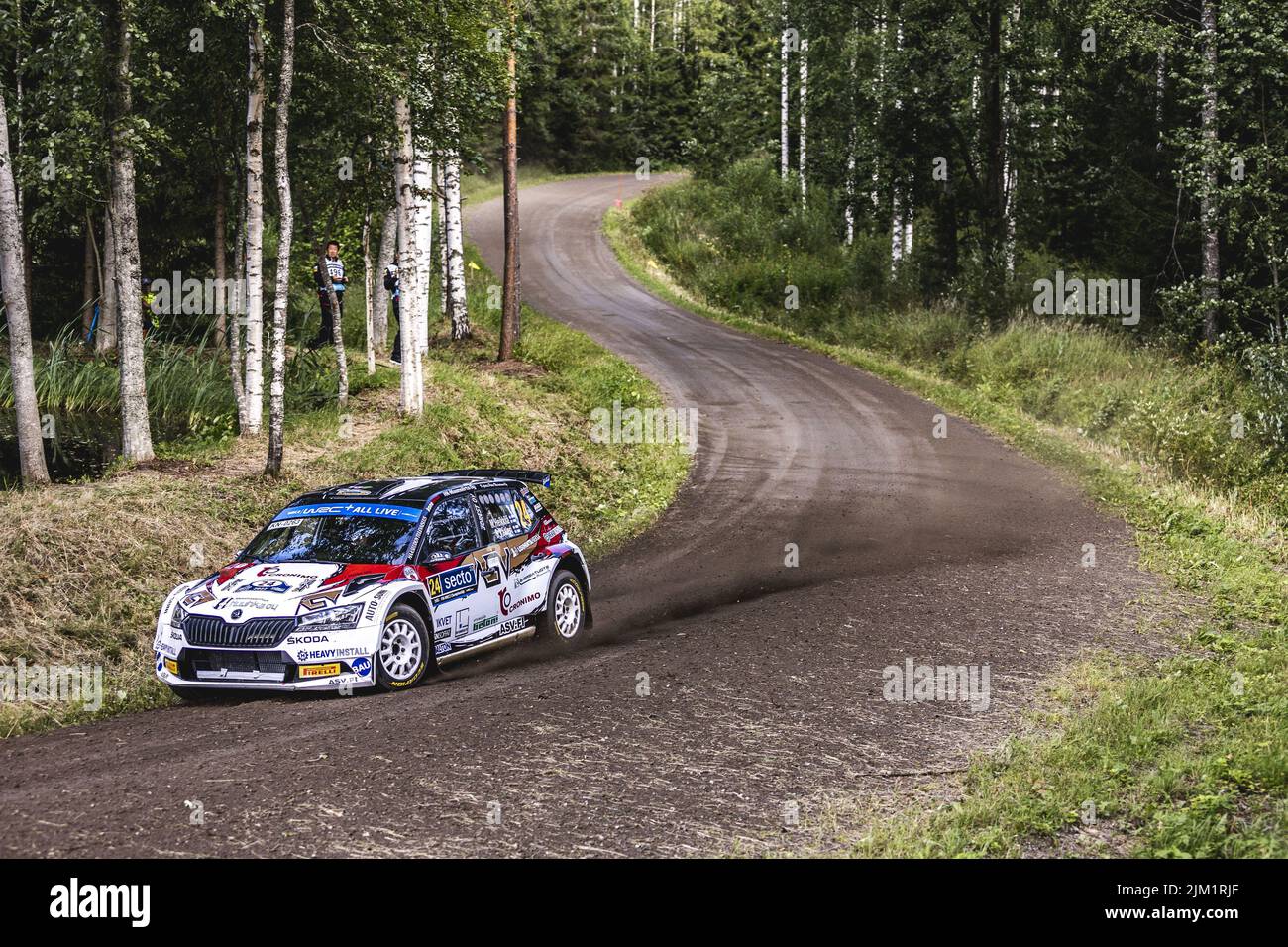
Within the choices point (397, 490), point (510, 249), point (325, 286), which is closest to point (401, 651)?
point (397, 490)

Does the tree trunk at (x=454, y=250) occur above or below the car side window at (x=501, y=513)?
above

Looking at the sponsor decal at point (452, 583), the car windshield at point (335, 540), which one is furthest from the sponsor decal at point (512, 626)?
the car windshield at point (335, 540)

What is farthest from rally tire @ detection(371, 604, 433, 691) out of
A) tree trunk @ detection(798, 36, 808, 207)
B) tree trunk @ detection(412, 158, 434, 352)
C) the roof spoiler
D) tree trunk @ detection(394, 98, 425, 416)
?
tree trunk @ detection(798, 36, 808, 207)

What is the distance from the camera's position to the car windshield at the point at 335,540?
1062 cm

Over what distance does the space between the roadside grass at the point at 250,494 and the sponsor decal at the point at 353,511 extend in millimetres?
2047

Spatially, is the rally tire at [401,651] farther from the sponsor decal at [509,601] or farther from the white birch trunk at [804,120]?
the white birch trunk at [804,120]

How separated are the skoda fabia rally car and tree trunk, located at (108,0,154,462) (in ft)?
17.4

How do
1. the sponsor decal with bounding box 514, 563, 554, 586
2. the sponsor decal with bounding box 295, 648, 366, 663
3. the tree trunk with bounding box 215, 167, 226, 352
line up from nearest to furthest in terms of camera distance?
the sponsor decal with bounding box 295, 648, 366, 663 → the sponsor decal with bounding box 514, 563, 554, 586 → the tree trunk with bounding box 215, 167, 226, 352

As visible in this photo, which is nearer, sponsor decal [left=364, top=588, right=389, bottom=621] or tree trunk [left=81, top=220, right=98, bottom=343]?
sponsor decal [left=364, top=588, right=389, bottom=621]

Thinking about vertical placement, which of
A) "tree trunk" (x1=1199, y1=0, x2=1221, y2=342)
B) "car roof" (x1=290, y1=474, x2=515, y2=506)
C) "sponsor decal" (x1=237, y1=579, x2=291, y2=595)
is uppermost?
"tree trunk" (x1=1199, y1=0, x2=1221, y2=342)

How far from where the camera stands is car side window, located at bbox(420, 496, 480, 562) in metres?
10.9

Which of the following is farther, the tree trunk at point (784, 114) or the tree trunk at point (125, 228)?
the tree trunk at point (784, 114)

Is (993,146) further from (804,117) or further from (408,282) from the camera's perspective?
(408,282)

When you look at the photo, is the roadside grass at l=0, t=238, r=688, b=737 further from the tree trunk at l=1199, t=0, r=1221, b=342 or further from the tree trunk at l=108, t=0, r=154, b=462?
the tree trunk at l=1199, t=0, r=1221, b=342
